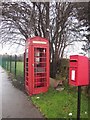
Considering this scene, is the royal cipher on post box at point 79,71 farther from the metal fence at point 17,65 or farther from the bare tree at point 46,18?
the metal fence at point 17,65

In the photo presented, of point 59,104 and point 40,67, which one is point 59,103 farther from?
point 40,67

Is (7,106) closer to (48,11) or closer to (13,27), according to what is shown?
(48,11)

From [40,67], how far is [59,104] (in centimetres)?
284

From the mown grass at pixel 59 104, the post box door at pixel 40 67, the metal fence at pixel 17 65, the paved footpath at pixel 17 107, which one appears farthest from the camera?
the metal fence at pixel 17 65

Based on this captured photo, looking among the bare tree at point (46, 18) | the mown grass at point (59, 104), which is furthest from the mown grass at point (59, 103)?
the bare tree at point (46, 18)

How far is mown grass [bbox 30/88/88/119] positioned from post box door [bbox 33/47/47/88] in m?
0.52

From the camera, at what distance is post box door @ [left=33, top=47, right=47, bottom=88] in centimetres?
1082

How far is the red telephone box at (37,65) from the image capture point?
10625 mm

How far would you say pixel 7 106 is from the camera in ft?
28.3

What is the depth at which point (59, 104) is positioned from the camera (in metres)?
8.48

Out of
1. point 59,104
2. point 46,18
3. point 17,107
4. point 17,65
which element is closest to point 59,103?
point 59,104

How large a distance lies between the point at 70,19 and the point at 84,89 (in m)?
5.52

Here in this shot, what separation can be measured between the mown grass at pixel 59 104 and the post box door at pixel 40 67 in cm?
52

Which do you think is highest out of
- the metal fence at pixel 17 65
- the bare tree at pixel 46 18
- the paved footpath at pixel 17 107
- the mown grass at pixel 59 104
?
the bare tree at pixel 46 18
